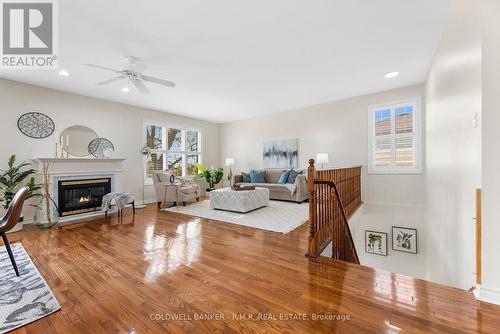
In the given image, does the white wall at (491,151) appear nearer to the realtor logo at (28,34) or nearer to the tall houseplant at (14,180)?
the realtor logo at (28,34)

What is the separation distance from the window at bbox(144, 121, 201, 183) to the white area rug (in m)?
1.92

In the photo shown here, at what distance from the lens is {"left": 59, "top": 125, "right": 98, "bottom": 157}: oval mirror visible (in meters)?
4.62

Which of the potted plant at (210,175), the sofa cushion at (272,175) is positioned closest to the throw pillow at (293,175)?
the sofa cushion at (272,175)

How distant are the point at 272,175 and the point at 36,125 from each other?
18.9ft

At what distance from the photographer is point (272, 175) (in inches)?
264

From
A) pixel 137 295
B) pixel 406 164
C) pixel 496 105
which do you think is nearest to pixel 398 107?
pixel 406 164

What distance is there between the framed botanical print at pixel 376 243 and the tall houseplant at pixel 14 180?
693cm

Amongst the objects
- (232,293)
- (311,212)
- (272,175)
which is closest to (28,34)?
(232,293)

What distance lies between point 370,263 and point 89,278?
547cm

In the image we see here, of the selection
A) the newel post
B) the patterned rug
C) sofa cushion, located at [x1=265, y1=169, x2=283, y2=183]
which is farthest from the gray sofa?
the patterned rug

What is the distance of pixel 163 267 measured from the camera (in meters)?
2.20

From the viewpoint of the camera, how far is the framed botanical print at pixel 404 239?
14.8 ft

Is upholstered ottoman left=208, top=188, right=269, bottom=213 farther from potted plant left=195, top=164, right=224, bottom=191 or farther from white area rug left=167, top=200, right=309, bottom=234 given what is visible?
potted plant left=195, top=164, right=224, bottom=191

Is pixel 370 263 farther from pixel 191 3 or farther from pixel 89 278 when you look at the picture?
pixel 191 3
